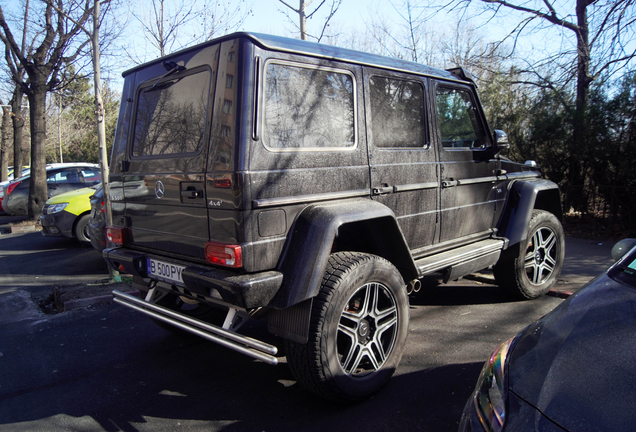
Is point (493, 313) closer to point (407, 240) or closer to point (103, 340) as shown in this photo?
point (407, 240)

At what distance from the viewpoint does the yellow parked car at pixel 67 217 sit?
8750mm

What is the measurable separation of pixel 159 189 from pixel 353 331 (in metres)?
1.66

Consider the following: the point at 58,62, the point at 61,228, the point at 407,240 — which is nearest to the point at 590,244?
the point at 407,240

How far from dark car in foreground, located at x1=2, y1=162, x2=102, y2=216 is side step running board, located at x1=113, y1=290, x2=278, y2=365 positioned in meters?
11.0

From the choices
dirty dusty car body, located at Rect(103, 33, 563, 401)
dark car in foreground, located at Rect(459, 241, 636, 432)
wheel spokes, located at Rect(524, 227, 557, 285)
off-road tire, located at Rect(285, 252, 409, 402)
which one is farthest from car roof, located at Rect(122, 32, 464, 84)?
dark car in foreground, located at Rect(459, 241, 636, 432)

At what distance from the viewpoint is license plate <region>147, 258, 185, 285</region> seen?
2.94m

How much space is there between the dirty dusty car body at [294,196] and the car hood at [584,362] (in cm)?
A: 117

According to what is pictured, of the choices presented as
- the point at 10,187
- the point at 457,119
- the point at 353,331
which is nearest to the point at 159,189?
the point at 353,331

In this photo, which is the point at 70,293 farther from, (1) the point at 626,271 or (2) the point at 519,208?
(1) the point at 626,271

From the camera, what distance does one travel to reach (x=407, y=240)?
3547 mm

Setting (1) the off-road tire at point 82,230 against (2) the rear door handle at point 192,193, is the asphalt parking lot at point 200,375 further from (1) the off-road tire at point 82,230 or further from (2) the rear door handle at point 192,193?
(1) the off-road tire at point 82,230

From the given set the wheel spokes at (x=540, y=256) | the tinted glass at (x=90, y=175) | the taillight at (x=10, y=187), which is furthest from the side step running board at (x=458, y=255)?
the taillight at (x=10, y=187)

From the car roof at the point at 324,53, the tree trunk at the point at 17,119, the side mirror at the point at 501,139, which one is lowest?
the side mirror at the point at 501,139

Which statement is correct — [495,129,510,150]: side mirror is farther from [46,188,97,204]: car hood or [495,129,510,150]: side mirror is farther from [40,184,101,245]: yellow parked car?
[46,188,97,204]: car hood
